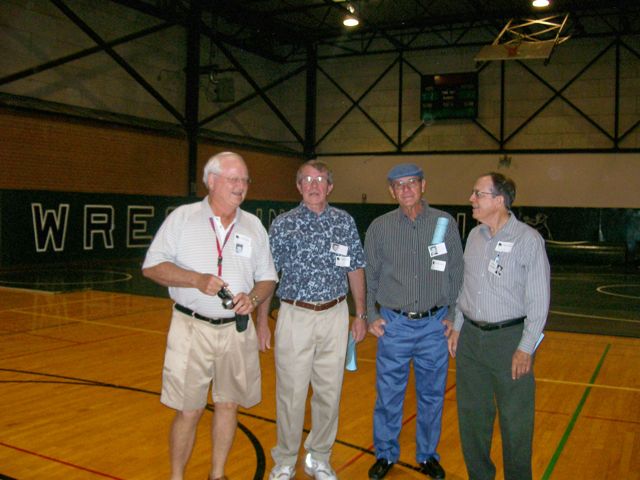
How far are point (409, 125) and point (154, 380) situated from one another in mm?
15660

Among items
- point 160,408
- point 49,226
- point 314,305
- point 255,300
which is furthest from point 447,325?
point 49,226

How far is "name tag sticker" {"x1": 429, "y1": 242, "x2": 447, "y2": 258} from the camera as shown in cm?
360

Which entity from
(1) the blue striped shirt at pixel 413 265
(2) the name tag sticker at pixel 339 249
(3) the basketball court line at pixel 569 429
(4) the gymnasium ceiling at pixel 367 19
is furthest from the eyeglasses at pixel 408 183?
(4) the gymnasium ceiling at pixel 367 19

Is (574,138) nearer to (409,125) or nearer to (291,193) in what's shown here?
(409,125)

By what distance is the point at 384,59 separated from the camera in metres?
20.2

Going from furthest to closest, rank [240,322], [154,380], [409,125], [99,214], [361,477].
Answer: [409,125] → [99,214] → [154,380] → [361,477] → [240,322]

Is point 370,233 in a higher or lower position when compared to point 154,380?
higher

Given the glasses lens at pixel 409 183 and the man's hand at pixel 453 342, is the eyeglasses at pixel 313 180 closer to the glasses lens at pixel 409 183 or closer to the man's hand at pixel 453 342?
the glasses lens at pixel 409 183

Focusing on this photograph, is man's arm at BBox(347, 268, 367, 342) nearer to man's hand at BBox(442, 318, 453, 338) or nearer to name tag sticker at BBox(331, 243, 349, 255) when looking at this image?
name tag sticker at BBox(331, 243, 349, 255)

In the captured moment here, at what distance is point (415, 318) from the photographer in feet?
11.7

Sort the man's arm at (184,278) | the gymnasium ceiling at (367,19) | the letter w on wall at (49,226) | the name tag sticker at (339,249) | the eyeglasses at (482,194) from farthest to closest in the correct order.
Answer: the gymnasium ceiling at (367,19)
the letter w on wall at (49,226)
the name tag sticker at (339,249)
the eyeglasses at (482,194)
the man's arm at (184,278)

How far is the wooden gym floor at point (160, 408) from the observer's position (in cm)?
369

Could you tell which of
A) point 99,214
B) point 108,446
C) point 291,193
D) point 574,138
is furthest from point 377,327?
point 291,193

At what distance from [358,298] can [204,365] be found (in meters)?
0.98
